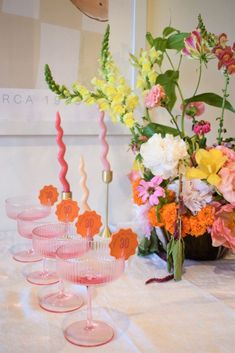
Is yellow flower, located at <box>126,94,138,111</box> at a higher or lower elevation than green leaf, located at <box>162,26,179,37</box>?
lower

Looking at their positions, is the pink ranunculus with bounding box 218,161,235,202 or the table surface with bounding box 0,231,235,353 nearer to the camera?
the table surface with bounding box 0,231,235,353

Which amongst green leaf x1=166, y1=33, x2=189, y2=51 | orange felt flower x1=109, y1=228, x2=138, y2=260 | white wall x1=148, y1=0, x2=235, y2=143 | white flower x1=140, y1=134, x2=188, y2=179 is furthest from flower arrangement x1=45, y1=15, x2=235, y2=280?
white wall x1=148, y1=0, x2=235, y2=143

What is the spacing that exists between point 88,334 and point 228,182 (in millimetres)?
473

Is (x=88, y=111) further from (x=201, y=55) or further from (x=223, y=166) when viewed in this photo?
(x=223, y=166)

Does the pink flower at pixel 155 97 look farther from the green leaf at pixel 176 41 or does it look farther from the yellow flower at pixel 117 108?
the green leaf at pixel 176 41

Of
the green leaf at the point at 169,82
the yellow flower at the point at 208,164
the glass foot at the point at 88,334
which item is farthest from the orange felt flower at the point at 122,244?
the green leaf at the point at 169,82

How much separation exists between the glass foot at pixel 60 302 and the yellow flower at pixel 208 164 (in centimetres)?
41

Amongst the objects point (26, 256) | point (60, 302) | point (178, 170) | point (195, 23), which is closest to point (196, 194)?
point (178, 170)

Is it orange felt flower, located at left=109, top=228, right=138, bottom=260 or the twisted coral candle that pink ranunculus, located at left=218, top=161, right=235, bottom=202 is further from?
the twisted coral candle

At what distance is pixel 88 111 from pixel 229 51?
1.85ft

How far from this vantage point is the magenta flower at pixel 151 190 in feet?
3.18

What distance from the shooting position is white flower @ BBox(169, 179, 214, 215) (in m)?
0.99

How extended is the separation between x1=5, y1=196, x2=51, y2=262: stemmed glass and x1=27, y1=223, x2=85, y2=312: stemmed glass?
11 cm

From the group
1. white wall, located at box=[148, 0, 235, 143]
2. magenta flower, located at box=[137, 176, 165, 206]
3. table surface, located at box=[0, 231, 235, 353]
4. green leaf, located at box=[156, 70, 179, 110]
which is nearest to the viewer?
table surface, located at box=[0, 231, 235, 353]
